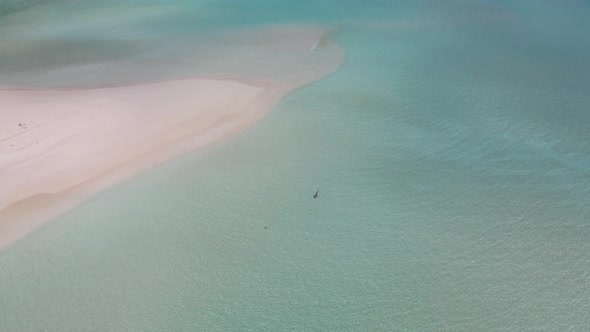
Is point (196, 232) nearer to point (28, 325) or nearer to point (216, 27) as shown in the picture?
point (28, 325)

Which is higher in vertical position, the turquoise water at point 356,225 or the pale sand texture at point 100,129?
the pale sand texture at point 100,129

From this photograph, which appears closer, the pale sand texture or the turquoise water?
the turquoise water

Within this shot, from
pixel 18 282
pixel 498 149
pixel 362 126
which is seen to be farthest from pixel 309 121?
pixel 18 282

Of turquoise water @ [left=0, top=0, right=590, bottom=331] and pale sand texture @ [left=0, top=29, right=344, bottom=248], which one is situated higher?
pale sand texture @ [left=0, top=29, right=344, bottom=248]

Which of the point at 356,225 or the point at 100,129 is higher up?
the point at 100,129

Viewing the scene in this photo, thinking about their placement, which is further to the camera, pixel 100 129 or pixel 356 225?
pixel 100 129
